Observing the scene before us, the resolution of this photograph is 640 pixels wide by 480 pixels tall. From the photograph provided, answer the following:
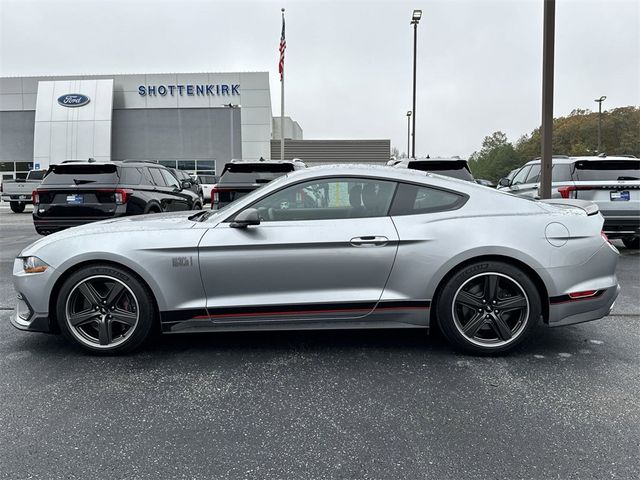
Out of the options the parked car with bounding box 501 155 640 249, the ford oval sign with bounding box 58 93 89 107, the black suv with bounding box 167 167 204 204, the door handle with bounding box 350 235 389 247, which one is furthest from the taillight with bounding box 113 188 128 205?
the ford oval sign with bounding box 58 93 89 107

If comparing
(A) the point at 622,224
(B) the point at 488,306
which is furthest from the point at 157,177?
(A) the point at 622,224

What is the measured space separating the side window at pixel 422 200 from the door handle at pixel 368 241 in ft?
0.88

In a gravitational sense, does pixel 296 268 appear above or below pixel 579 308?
above

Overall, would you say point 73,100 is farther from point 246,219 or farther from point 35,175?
point 246,219

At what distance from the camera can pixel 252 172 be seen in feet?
29.5

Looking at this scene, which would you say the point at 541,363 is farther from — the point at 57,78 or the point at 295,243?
the point at 57,78

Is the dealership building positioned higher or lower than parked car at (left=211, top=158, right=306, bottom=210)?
higher

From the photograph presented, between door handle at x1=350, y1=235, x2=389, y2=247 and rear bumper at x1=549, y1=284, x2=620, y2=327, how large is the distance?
1369 millimetres

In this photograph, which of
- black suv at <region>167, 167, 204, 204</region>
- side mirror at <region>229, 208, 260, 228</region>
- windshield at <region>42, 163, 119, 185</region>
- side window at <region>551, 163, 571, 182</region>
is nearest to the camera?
side mirror at <region>229, 208, 260, 228</region>

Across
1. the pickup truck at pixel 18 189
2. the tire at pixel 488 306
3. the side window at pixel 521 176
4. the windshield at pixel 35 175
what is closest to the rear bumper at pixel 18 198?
the pickup truck at pixel 18 189

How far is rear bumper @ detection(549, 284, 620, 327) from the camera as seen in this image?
12.3 feet

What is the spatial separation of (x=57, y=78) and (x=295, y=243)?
43.0 m

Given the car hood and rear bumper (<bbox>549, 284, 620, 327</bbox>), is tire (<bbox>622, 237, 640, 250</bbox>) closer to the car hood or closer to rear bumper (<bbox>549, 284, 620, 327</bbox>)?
rear bumper (<bbox>549, 284, 620, 327</bbox>)

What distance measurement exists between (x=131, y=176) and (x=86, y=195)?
85cm
